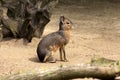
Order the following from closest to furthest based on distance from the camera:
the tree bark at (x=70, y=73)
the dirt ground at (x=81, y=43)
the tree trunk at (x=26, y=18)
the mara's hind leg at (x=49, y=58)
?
the tree bark at (x=70, y=73) → the dirt ground at (x=81, y=43) → the mara's hind leg at (x=49, y=58) → the tree trunk at (x=26, y=18)

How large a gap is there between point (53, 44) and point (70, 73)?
13.0ft

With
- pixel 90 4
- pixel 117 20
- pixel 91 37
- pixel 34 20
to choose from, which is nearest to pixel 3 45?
pixel 34 20

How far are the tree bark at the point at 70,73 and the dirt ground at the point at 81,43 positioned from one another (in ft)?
9.14

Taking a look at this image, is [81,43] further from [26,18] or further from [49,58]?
[49,58]

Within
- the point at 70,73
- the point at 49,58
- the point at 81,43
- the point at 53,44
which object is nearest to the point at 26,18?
the point at 81,43

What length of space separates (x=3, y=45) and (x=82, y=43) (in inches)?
83.1

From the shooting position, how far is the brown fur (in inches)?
357

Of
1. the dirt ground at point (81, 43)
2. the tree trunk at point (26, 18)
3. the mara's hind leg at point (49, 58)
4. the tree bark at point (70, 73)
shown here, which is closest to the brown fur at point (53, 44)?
the mara's hind leg at point (49, 58)

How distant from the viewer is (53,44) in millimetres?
9172

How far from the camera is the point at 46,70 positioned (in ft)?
17.0

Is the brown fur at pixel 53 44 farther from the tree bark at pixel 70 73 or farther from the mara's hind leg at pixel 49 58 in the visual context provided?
the tree bark at pixel 70 73

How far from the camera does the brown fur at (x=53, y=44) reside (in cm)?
906

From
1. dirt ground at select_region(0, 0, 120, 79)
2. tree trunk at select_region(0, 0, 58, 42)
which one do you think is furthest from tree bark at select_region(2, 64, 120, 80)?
tree trunk at select_region(0, 0, 58, 42)

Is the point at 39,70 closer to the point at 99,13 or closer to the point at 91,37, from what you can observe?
the point at 91,37
